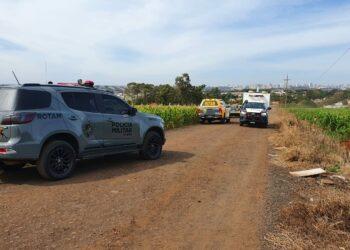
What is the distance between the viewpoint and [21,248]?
489 centimetres

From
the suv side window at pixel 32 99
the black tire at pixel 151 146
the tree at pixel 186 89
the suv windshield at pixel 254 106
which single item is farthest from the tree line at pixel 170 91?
the suv side window at pixel 32 99

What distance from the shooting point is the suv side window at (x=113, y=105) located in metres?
9.88

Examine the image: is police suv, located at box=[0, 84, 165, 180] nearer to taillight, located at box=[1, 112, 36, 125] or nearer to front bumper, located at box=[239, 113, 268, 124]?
taillight, located at box=[1, 112, 36, 125]

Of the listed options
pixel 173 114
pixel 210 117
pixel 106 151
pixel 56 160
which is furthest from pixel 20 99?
pixel 210 117

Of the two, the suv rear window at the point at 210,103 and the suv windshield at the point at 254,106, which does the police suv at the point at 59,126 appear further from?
the suv rear window at the point at 210,103

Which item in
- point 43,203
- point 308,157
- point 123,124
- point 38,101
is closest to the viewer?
point 43,203

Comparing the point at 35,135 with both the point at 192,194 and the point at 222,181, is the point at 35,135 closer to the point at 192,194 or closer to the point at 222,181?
the point at 192,194

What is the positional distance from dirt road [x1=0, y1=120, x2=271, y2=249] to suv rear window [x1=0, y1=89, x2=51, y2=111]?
1478 mm

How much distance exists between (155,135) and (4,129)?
4.56 m

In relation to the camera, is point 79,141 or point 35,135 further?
point 79,141

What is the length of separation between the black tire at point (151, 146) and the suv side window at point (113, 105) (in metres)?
1.14

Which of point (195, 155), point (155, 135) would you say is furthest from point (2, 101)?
point (195, 155)

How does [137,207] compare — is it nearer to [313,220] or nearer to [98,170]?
[313,220]

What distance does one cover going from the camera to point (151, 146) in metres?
11.4
